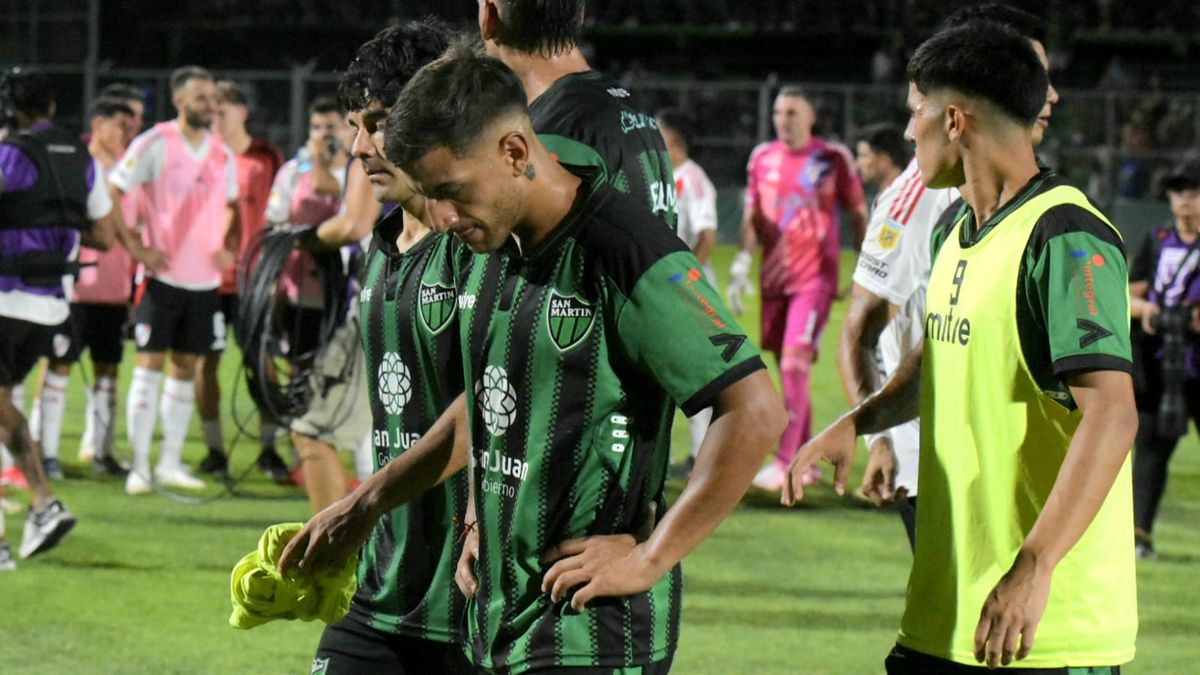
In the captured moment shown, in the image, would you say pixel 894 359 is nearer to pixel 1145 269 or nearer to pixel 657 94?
→ pixel 1145 269

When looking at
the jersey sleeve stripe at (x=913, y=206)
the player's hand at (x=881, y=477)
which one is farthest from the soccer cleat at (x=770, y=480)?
the player's hand at (x=881, y=477)

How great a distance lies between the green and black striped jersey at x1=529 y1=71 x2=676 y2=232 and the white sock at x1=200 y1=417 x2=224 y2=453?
7.20m

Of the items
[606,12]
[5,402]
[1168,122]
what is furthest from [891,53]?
[5,402]

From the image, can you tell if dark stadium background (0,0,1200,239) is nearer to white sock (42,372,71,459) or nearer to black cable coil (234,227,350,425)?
white sock (42,372,71,459)

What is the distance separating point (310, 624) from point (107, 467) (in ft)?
14.1

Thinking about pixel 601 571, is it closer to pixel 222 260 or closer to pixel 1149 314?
pixel 1149 314

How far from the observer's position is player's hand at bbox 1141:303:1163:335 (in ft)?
31.5

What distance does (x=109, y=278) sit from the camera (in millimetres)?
11492

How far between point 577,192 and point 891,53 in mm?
35714

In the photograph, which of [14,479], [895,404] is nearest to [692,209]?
[14,479]

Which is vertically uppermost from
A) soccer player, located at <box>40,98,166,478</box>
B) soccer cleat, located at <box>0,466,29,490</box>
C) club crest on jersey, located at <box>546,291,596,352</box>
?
club crest on jersey, located at <box>546,291,596,352</box>

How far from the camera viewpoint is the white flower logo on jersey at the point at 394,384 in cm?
417

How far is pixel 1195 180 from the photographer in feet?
31.1

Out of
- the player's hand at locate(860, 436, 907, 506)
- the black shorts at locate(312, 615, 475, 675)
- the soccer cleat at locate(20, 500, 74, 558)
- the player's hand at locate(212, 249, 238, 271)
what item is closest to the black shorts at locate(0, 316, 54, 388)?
the soccer cleat at locate(20, 500, 74, 558)
